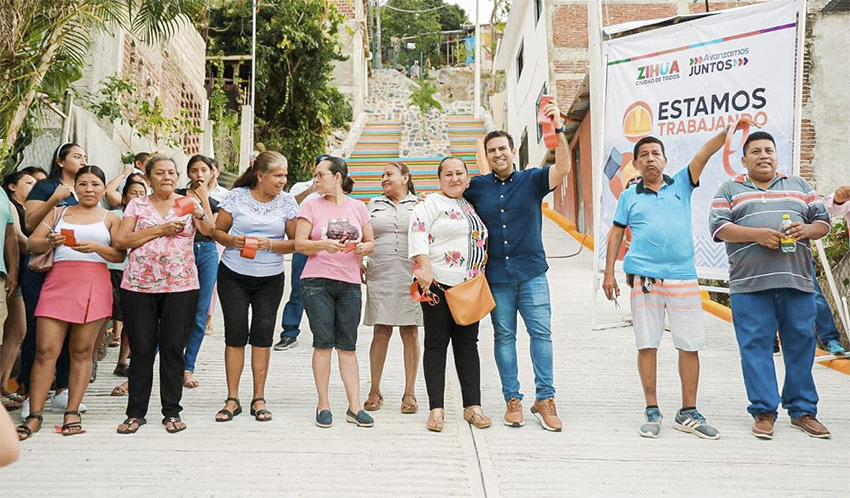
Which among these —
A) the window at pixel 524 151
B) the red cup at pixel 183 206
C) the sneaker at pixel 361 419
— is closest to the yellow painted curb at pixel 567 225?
the window at pixel 524 151

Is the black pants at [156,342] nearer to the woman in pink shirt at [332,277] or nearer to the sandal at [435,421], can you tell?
the woman in pink shirt at [332,277]

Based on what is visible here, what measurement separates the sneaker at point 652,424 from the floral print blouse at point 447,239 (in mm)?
1291

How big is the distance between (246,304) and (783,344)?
10.7 ft

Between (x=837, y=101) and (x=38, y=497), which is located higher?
(x=837, y=101)

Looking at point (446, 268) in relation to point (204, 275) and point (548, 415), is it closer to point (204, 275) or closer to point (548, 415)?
point (548, 415)

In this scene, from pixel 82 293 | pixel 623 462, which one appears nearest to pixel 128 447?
pixel 82 293

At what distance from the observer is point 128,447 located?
3.74 m

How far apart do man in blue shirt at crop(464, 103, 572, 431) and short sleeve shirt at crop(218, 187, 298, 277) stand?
1.32 m

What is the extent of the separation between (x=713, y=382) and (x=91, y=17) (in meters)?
6.30

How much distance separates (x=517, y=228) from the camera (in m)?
4.27

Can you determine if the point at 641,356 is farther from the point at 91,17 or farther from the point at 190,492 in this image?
the point at 91,17

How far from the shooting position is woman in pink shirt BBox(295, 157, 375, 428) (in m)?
4.25

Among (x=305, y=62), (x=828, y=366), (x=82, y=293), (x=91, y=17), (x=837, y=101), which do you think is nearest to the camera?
(x=82, y=293)

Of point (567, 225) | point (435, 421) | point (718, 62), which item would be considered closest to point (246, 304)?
point (435, 421)
